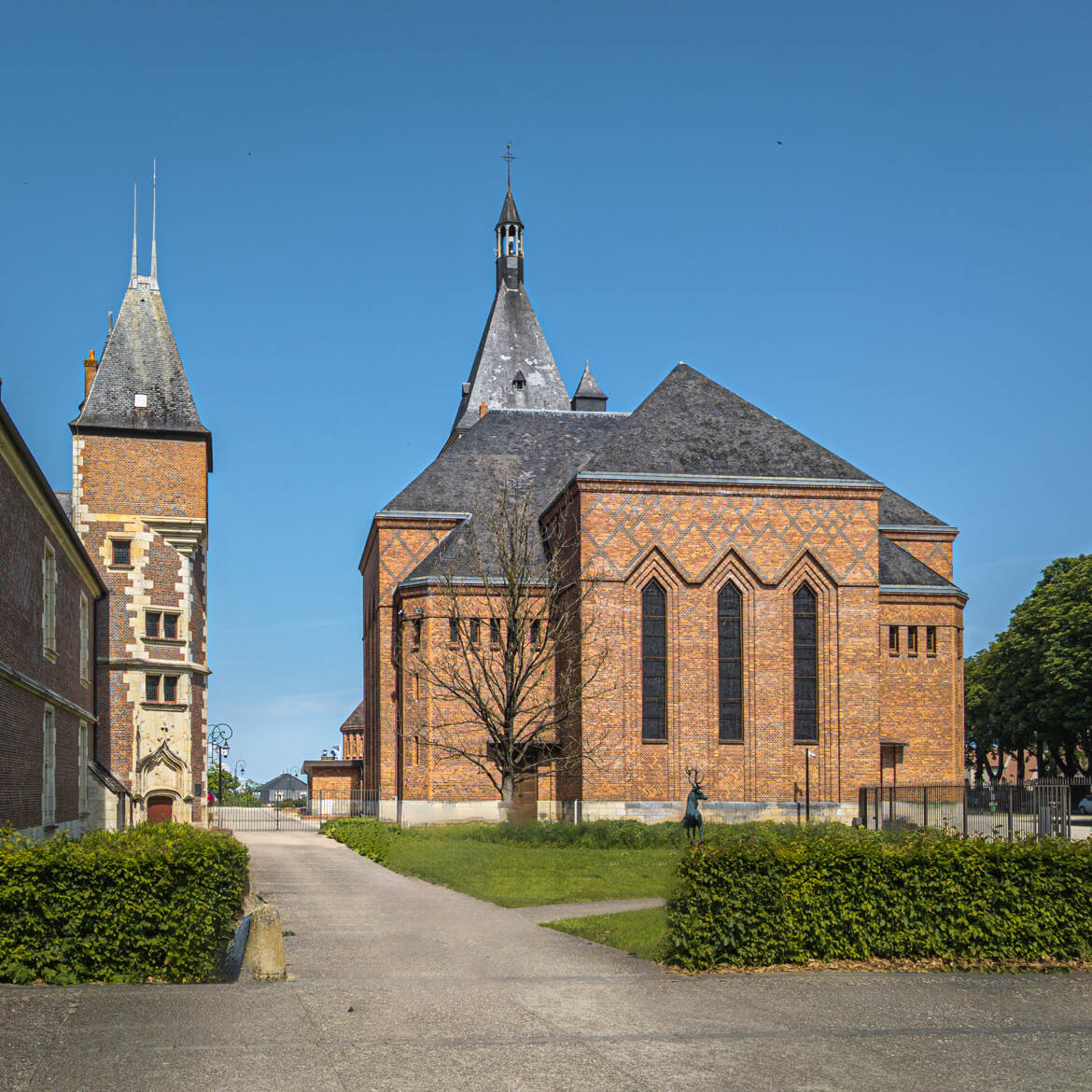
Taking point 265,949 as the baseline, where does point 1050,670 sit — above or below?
above

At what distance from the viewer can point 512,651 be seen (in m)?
41.8

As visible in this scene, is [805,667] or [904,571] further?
[904,571]

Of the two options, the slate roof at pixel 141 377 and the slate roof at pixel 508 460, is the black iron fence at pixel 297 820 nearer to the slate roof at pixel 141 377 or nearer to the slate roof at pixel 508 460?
the slate roof at pixel 508 460

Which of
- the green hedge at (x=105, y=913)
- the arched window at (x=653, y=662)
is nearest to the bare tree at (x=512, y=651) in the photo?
the arched window at (x=653, y=662)

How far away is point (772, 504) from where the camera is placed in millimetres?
43875

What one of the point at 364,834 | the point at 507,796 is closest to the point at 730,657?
the point at 507,796

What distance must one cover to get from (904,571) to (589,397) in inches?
921

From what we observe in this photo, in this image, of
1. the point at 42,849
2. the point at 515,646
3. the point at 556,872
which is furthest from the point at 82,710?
the point at 42,849

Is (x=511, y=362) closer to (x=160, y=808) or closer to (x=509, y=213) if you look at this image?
(x=509, y=213)

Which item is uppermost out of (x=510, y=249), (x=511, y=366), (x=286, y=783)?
(x=510, y=249)

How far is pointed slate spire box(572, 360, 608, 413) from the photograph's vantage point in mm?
67562

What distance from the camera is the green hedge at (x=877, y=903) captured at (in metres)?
13.5

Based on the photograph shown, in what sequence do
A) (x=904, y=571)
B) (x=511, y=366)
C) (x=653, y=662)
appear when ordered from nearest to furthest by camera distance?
(x=653, y=662) < (x=904, y=571) < (x=511, y=366)

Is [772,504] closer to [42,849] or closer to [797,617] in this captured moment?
[797,617]
